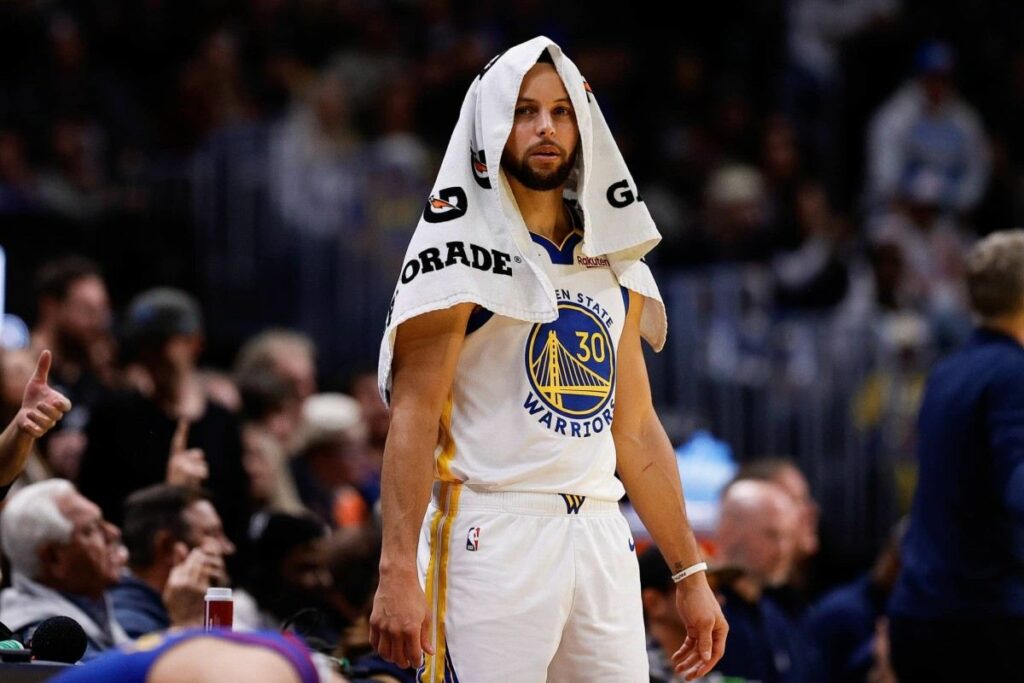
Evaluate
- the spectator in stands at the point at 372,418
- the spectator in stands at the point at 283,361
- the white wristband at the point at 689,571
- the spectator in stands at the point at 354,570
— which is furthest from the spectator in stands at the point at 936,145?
the white wristband at the point at 689,571

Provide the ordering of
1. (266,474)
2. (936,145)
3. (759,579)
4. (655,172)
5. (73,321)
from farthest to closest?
(655,172), (936,145), (73,321), (266,474), (759,579)

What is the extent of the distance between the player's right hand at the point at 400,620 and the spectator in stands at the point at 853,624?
421 centimetres

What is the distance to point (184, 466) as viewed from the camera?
236 inches

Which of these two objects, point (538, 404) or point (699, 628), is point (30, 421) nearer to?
point (538, 404)

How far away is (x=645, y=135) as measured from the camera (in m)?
13.8

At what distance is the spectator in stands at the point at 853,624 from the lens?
25.6 ft

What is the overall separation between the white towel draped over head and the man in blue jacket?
60.1 inches

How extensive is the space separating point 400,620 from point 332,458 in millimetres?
5013

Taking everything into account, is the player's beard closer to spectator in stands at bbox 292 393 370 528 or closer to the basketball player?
the basketball player

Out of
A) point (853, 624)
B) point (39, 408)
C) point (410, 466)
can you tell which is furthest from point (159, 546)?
point (853, 624)

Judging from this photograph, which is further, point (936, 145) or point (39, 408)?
point (936, 145)

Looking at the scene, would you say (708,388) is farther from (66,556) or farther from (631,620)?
(631,620)

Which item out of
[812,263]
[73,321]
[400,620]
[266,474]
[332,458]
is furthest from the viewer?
[812,263]

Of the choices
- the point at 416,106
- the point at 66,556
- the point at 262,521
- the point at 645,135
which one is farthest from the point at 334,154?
the point at 66,556
